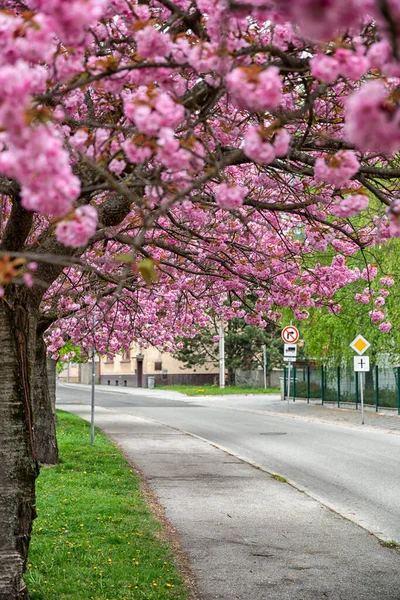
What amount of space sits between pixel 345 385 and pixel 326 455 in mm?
20203

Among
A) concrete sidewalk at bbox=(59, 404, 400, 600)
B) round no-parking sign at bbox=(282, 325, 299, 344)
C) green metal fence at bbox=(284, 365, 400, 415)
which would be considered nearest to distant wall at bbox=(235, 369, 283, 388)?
green metal fence at bbox=(284, 365, 400, 415)

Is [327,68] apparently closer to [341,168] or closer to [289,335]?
[341,168]

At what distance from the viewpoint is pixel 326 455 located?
17.0 meters

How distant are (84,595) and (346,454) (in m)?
11.7

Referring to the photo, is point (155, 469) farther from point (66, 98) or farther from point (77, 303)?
point (66, 98)

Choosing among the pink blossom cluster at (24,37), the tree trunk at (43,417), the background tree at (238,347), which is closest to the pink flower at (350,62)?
the pink blossom cluster at (24,37)

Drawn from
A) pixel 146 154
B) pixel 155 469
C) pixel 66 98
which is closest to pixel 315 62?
pixel 146 154

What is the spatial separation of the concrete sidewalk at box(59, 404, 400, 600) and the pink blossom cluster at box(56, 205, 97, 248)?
Result: 14.0 feet

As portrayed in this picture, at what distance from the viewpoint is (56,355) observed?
1903 centimetres

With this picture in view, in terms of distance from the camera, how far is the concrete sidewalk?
6.62 metres

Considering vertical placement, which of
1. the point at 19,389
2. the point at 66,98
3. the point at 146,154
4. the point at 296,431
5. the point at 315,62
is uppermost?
the point at 66,98

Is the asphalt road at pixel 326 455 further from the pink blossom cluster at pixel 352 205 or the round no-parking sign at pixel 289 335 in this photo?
the pink blossom cluster at pixel 352 205

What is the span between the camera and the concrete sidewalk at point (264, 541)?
21.7 feet

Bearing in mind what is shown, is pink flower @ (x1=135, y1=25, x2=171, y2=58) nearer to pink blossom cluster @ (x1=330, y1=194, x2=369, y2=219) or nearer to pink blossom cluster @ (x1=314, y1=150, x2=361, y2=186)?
pink blossom cluster @ (x1=314, y1=150, x2=361, y2=186)
